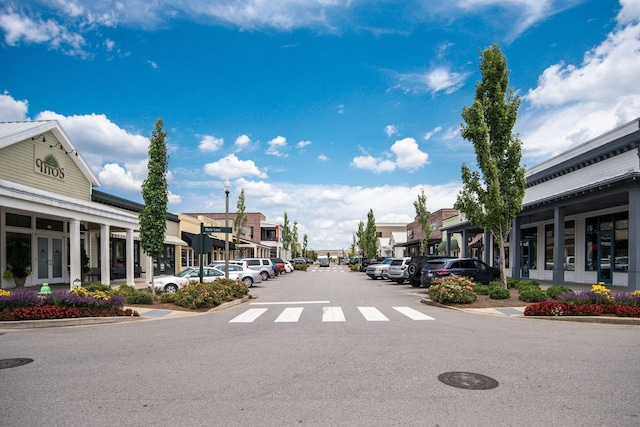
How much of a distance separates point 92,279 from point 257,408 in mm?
23445

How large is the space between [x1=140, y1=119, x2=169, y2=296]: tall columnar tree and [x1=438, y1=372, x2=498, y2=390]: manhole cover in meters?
14.1

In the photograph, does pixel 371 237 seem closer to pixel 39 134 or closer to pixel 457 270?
pixel 457 270

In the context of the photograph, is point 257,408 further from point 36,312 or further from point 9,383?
point 36,312

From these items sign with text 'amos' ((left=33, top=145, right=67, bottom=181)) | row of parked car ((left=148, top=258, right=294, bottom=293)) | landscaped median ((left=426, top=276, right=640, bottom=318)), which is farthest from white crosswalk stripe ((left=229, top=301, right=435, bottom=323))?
sign with text 'amos' ((left=33, top=145, right=67, bottom=181))

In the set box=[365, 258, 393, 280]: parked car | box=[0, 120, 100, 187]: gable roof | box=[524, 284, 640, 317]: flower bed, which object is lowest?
box=[365, 258, 393, 280]: parked car

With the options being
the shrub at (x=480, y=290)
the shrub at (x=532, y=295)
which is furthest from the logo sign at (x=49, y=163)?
the shrub at (x=532, y=295)

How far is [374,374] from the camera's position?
6.77 metres

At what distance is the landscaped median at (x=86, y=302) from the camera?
11.9m

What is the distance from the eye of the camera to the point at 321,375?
6.75 meters

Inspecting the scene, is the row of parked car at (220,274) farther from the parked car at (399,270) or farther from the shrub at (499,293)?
the shrub at (499,293)

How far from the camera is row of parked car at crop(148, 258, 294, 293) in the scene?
68.3 ft

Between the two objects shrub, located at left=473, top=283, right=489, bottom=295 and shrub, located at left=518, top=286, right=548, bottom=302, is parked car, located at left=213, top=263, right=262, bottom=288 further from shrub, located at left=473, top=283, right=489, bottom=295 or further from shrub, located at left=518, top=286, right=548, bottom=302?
shrub, located at left=518, top=286, right=548, bottom=302

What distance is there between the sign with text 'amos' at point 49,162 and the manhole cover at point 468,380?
1993cm

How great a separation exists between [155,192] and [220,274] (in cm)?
647
